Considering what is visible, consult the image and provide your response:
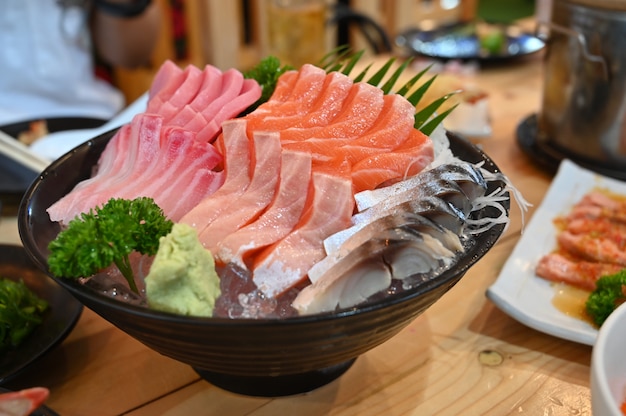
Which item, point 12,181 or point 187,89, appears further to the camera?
point 12,181

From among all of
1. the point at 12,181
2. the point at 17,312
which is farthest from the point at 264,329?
the point at 12,181

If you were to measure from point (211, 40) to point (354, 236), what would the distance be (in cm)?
304

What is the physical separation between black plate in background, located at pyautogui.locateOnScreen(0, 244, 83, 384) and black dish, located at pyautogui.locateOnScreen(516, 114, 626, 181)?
130 cm

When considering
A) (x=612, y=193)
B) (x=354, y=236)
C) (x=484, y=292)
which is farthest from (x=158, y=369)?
(x=612, y=193)

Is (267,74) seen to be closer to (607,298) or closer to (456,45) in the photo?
(607,298)

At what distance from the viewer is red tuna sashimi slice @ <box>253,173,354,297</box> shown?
79 centimetres

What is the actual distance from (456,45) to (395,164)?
1.97m

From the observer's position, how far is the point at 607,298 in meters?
1.06

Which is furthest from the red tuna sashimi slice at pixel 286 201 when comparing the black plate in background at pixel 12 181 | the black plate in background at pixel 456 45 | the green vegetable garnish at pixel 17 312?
the black plate in background at pixel 456 45

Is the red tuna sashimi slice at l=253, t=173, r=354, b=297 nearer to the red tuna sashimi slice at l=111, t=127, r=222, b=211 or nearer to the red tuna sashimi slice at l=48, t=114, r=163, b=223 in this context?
the red tuna sashimi slice at l=111, t=127, r=222, b=211

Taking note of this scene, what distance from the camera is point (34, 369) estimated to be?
40.5 inches

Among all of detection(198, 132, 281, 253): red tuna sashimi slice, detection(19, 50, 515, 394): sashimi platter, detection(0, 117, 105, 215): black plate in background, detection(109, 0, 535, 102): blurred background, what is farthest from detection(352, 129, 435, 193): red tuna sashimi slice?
detection(109, 0, 535, 102): blurred background

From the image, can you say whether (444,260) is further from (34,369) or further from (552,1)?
(552,1)

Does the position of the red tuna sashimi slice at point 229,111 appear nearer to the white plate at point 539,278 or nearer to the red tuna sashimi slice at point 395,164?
the red tuna sashimi slice at point 395,164
